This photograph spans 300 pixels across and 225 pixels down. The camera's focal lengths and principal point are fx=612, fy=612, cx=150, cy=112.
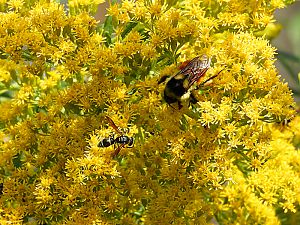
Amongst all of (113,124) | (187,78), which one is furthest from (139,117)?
(187,78)

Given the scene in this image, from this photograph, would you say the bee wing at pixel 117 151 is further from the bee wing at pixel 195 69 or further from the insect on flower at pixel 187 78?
the bee wing at pixel 195 69

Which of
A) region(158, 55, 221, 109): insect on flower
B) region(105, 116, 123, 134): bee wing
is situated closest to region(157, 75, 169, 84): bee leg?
region(158, 55, 221, 109): insect on flower

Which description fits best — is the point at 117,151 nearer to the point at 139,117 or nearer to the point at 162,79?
the point at 139,117

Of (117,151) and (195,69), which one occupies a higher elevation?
(195,69)

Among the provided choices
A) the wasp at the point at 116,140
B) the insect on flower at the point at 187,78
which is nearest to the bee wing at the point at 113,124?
the wasp at the point at 116,140

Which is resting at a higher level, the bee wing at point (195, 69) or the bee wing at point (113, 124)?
the bee wing at point (195, 69)
